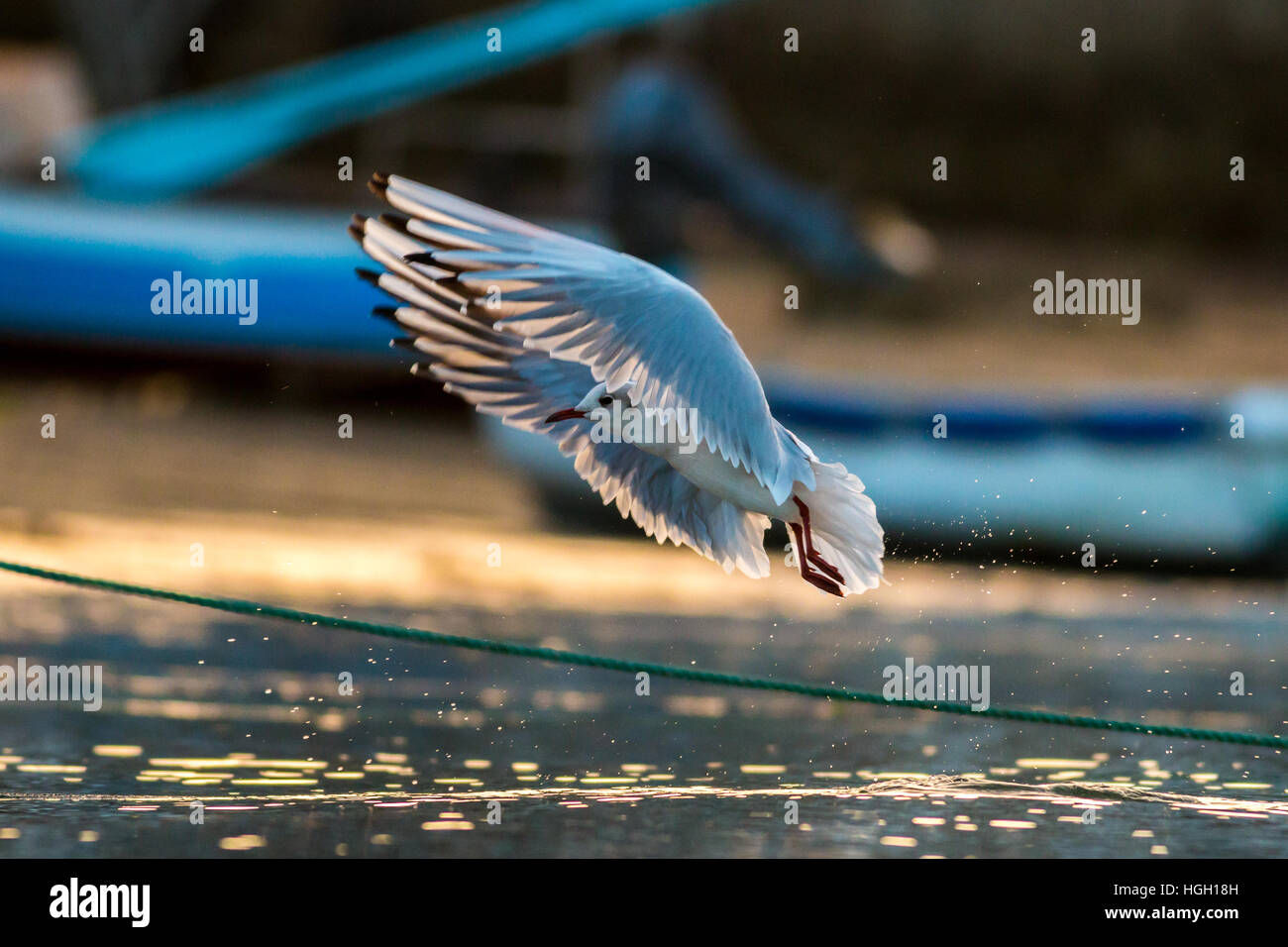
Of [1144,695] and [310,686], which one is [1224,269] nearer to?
[1144,695]

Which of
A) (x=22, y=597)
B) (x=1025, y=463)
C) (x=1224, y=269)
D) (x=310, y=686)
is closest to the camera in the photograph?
(x=310, y=686)

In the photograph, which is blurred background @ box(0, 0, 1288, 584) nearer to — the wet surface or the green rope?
the wet surface

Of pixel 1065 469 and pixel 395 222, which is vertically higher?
pixel 395 222

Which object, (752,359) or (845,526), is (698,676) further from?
(752,359)

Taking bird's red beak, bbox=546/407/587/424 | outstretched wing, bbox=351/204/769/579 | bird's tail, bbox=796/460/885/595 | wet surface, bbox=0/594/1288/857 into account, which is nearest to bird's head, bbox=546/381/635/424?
bird's red beak, bbox=546/407/587/424

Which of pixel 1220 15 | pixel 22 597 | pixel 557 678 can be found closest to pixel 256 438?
pixel 22 597

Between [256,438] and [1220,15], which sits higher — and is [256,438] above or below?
below

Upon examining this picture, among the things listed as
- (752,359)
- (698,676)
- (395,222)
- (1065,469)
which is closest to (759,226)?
(752,359)
